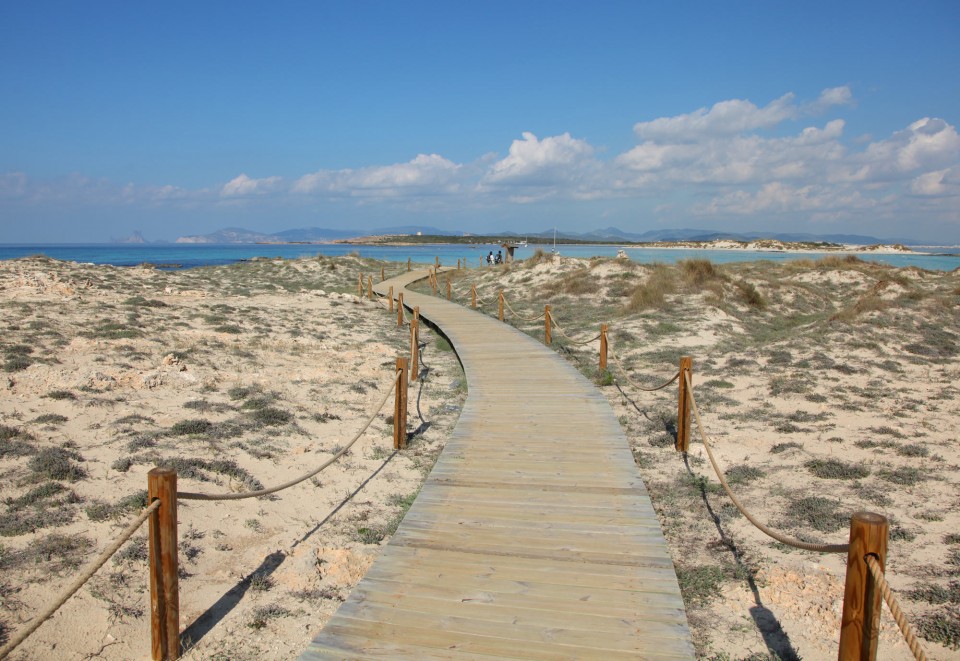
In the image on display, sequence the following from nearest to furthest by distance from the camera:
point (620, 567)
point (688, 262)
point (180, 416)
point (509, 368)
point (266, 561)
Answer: point (620, 567)
point (266, 561)
point (180, 416)
point (509, 368)
point (688, 262)

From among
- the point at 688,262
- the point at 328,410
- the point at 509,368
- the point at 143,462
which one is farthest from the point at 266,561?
the point at 688,262

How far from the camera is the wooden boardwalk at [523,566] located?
346 centimetres

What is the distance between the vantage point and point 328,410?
29.8 feet

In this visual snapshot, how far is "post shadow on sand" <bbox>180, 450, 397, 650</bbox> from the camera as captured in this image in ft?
12.9

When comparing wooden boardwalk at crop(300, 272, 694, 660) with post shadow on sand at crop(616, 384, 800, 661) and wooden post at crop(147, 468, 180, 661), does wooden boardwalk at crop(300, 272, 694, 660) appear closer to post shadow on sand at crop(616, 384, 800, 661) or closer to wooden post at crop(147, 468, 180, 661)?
Result: post shadow on sand at crop(616, 384, 800, 661)

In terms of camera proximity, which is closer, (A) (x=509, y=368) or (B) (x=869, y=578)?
(B) (x=869, y=578)

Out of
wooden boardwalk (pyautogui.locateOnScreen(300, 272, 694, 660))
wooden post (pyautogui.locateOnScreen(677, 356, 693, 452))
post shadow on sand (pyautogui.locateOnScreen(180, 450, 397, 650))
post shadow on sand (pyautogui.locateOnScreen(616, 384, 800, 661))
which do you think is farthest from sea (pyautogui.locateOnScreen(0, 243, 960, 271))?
post shadow on sand (pyautogui.locateOnScreen(180, 450, 397, 650))

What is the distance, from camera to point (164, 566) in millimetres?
3539

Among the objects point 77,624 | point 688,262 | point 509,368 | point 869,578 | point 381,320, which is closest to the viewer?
point 869,578

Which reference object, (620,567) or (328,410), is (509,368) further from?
(620,567)

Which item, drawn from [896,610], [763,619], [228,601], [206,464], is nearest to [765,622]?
[763,619]

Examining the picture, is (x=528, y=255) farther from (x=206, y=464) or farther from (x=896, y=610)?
(x=896, y=610)

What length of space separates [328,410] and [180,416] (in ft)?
6.58

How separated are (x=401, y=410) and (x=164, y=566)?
4.19 meters
